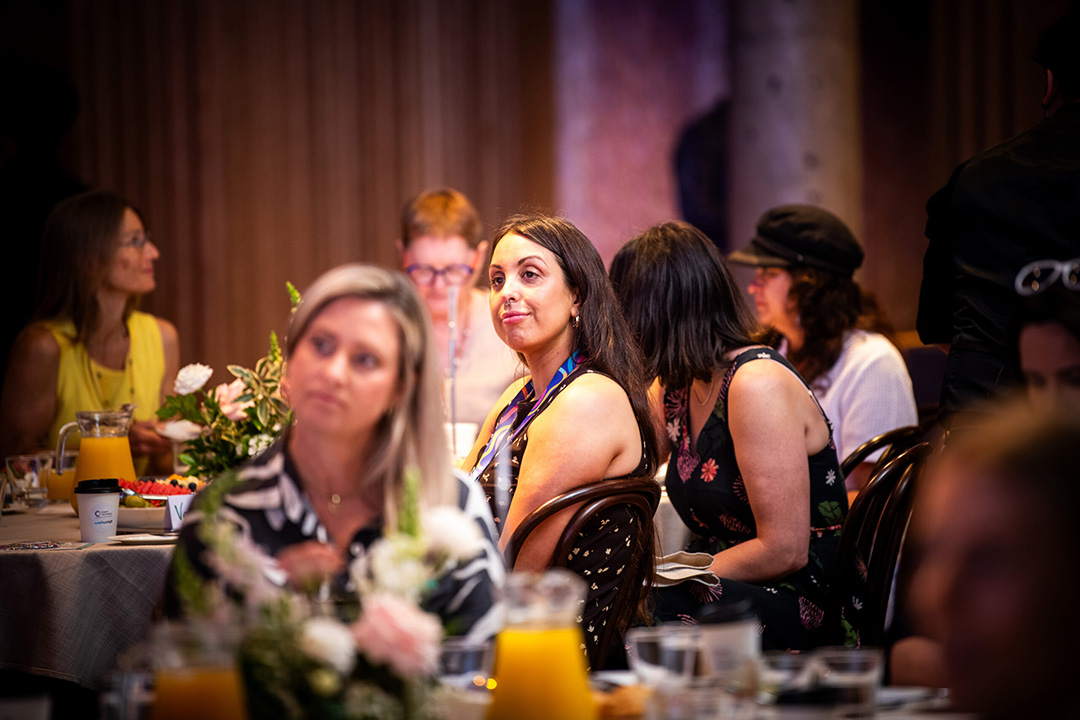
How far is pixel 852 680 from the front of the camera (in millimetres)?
1036

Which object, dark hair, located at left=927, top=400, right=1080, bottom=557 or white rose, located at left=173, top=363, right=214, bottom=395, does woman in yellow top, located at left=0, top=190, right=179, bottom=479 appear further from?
dark hair, located at left=927, top=400, right=1080, bottom=557

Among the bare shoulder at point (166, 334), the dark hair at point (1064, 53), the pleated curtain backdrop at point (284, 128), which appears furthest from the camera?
the pleated curtain backdrop at point (284, 128)

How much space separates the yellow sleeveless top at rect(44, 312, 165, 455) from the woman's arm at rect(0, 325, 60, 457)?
1.9 inches

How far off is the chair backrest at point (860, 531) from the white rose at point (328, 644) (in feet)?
5.50

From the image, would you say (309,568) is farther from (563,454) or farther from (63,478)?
(63,478)

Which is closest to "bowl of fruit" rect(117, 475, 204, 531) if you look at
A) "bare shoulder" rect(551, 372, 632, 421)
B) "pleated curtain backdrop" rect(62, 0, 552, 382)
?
"bare shoulder" rect(551, 372, 632, 421)

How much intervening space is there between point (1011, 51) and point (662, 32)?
1.95m

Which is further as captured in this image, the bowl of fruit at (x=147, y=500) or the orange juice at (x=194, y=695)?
the bowl of fruit at (x=147, y=500)

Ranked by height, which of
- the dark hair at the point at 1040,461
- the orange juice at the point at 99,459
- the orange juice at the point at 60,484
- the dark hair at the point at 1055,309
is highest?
the dark hair at the point at 1055,309

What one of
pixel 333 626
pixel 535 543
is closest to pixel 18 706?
pixel 333 626

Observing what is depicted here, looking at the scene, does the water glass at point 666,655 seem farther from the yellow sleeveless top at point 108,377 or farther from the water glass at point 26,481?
the yellow sleeveless top at point 108,377

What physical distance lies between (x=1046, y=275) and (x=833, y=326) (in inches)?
66.1

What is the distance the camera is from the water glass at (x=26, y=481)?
2.95 metres

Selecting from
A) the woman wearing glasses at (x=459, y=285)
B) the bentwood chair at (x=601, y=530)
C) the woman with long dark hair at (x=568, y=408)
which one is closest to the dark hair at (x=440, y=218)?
the woman wearing glasses at (x=459, y=285)
